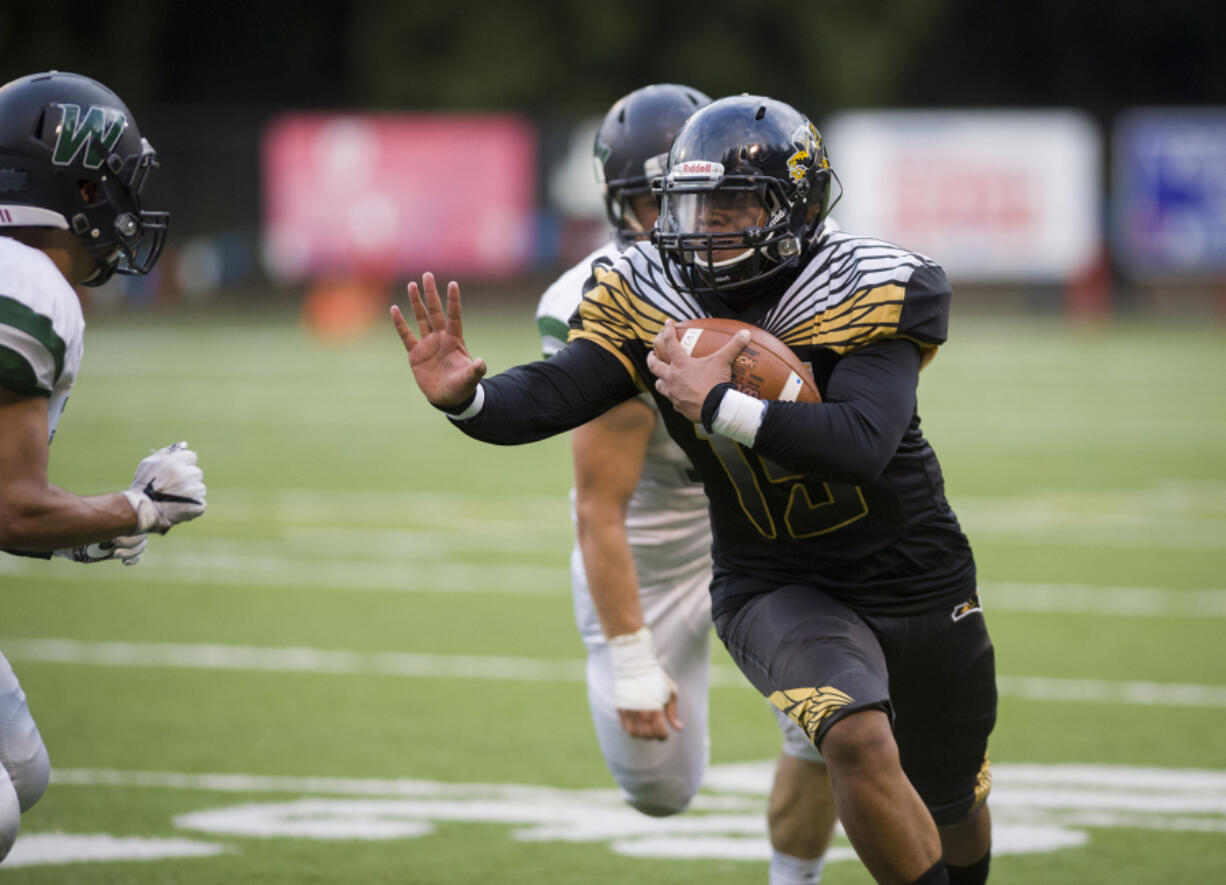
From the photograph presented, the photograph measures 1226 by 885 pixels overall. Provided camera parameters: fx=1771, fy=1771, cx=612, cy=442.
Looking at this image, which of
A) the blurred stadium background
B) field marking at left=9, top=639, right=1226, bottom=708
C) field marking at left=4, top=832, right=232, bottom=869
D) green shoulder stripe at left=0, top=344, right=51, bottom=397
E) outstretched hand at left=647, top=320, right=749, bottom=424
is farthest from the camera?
field marking at left=9, top=639, right=1226, bottom=708

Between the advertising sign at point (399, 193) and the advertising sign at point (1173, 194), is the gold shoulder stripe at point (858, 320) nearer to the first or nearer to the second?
the advertising sign at point (399, 193)

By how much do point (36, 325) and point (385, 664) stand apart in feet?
12.7

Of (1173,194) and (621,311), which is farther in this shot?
(1173,194)

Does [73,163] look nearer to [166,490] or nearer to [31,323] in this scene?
[31,323]

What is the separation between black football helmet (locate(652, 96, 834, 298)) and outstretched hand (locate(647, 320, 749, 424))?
22 centimetres

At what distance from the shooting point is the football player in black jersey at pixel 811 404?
3.38m

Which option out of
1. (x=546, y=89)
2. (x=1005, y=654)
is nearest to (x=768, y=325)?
(x=1005, y=654)

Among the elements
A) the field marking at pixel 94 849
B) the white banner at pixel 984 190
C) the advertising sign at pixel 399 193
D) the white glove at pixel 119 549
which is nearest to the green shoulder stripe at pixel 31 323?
the white glove at pixel 119 549

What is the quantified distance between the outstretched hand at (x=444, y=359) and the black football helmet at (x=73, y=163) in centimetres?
67

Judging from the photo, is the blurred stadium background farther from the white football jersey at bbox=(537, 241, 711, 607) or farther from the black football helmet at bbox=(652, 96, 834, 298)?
the black football helmet at bbox=(652, 96, 834, 298)

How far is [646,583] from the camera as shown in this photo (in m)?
4.57

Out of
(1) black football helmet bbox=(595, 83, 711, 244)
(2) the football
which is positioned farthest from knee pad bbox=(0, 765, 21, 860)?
(1) black football helmet bbox=(595, 83, 711, 244)

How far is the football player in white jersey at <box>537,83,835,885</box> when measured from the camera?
414cm

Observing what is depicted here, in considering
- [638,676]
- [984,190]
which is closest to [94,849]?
[638,676]
